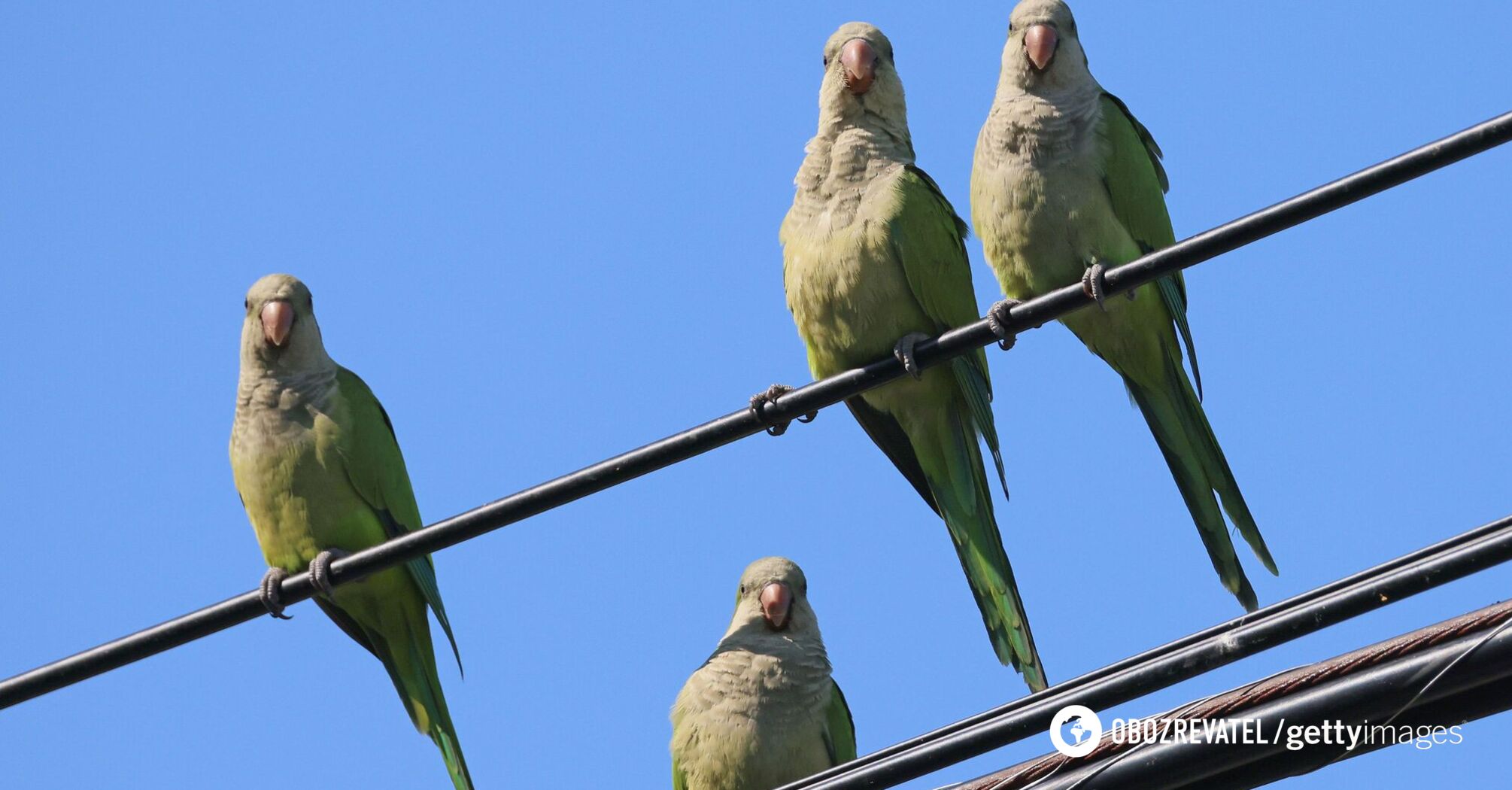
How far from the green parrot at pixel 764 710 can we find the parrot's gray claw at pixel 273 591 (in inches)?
65.8

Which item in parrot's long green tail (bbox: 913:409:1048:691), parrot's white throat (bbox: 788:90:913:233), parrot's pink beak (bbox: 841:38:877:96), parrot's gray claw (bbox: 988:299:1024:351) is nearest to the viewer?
parrot's gray claw (bbox: 988:299:1024:351)

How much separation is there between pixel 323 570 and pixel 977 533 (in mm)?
2531

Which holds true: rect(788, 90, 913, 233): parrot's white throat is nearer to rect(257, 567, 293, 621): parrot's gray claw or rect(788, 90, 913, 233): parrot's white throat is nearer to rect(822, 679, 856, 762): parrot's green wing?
rect(822, 679, 856, 762): parrot's green wing

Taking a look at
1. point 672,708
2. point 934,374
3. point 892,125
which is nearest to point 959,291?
point 934,374

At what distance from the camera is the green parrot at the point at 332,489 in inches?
283

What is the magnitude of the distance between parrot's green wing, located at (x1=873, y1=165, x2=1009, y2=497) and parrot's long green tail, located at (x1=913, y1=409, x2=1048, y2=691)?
0.11m

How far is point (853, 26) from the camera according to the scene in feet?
23.9

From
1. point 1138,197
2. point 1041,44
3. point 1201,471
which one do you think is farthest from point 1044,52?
point 1201,471

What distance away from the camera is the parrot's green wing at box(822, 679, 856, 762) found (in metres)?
6.75

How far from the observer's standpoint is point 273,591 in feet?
20.4

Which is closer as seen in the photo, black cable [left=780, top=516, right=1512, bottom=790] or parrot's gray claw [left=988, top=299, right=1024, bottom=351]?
black cable [left=780, top=516, right=1512, bottom=790]

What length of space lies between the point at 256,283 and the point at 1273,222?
5.10 metres

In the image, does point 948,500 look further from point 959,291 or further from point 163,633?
point 163,633

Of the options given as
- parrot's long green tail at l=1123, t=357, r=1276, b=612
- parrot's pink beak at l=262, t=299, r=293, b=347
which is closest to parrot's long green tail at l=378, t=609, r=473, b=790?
parrot's pink beak at l=262, t=299, r=293, b=347
